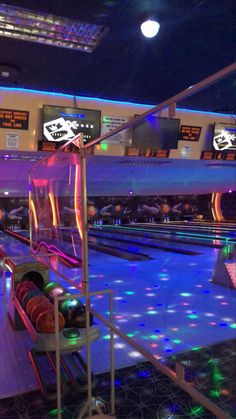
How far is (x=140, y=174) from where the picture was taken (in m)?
10.8

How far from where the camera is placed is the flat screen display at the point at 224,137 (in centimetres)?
727

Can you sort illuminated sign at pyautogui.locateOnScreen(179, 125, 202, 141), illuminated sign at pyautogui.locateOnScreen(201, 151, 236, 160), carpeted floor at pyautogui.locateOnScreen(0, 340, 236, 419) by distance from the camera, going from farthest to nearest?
1. illuminated sign at pyautogui.locateOnScreen(201, 151, 236, 160)
2. illuminated sign at pyautogui.locateOnScreen(179, 125, 202, 141)
3. carpeted floor at pyautogui.locateOnScreen(0, 340, 236, 419)

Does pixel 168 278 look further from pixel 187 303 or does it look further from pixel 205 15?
pixel 205 15

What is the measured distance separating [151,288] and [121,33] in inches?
117

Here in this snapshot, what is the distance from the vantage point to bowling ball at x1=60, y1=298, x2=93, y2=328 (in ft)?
7.30

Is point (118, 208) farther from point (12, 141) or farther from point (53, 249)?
point (53, 249)

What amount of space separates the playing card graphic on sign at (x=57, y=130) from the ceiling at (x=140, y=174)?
78 cm

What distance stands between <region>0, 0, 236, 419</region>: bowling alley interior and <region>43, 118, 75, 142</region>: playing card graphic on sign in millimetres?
16

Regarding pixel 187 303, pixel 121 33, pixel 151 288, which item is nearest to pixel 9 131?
pixel 121 33

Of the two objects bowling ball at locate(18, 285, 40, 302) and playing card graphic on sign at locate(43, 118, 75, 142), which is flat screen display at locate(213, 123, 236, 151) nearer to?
playing card graphic on sign at locate(43, 118, 75, 142)

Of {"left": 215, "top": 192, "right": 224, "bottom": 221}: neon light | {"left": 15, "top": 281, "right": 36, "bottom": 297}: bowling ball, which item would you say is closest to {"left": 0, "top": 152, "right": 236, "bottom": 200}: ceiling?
{"left": 215, "top": 192, "right": 224, "bottom": 221}: neon light

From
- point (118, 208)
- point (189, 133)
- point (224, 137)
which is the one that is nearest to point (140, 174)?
point (224, 137)

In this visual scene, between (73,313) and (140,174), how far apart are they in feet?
28.9

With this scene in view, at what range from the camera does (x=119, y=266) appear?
20.5ft
